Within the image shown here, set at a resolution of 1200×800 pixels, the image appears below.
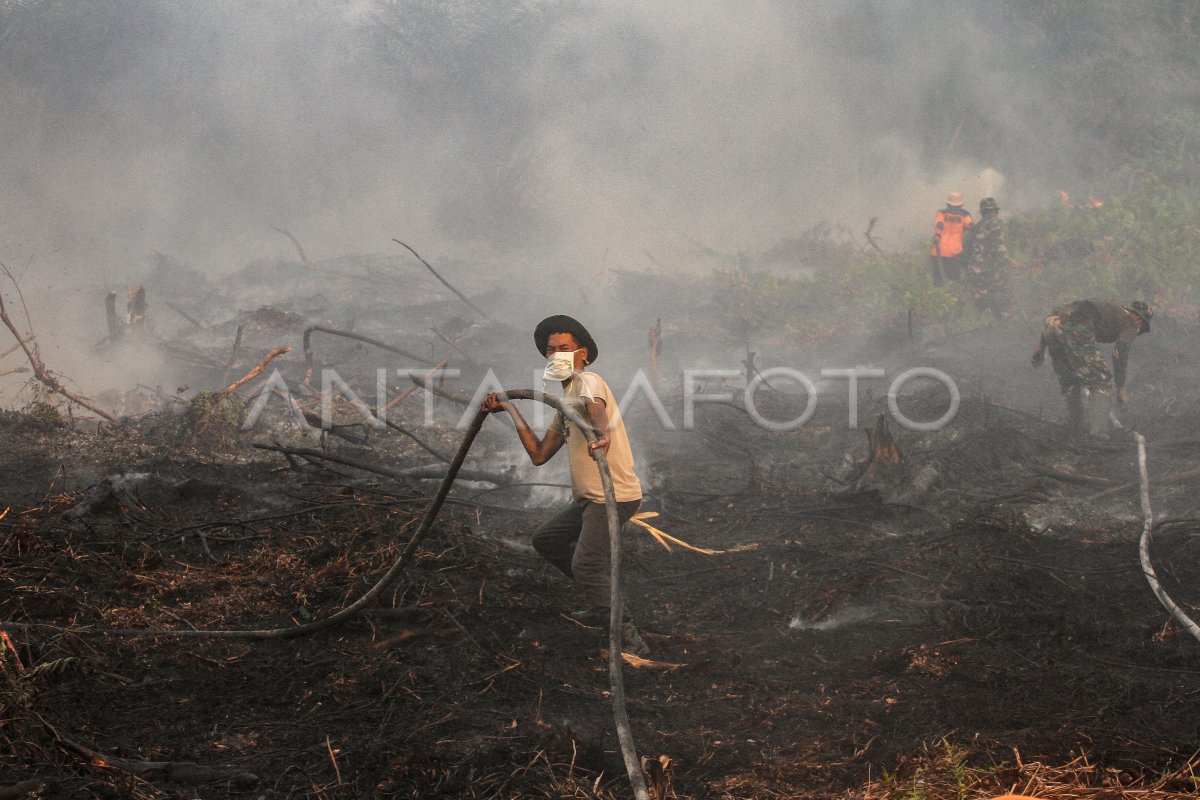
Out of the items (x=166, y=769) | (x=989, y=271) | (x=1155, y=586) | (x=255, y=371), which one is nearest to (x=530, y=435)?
(x=166, y=769)

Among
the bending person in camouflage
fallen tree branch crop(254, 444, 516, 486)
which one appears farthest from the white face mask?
the bending person in camouflage

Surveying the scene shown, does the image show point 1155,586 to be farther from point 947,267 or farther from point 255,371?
point 947,267

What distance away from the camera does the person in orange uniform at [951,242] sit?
45.5 ft

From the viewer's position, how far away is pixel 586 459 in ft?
14.6

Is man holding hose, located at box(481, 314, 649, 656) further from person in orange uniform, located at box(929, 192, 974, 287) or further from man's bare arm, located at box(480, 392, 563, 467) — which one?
person in orange uniform, located at box(929, 192, 974, 287)

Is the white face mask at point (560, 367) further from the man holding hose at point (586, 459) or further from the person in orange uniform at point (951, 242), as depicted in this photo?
the person in orange uniform at point (951, 242)

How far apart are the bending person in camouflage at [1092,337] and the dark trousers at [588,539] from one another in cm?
655

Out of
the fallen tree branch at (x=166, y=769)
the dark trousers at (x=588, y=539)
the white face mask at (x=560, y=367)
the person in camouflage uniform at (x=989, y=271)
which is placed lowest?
the fallen tree branch at (x=166, y=769)

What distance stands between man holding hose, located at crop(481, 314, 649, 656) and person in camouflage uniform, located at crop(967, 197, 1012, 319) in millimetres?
10731

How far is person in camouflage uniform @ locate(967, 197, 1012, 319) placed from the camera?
13625 millimetres

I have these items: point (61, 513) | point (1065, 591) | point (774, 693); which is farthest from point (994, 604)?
point (61, 513)

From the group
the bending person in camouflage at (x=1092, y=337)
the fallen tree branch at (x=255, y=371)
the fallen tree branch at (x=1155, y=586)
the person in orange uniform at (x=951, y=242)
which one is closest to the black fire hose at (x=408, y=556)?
the fallen tree branch at (x=1155, y=586)

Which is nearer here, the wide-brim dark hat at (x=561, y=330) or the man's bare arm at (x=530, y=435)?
the man's bare arm at (x=530, y=435)

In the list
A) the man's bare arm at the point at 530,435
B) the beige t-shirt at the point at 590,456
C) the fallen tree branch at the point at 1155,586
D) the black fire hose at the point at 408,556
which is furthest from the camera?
the fallen tree branch at the point at 1155,586
